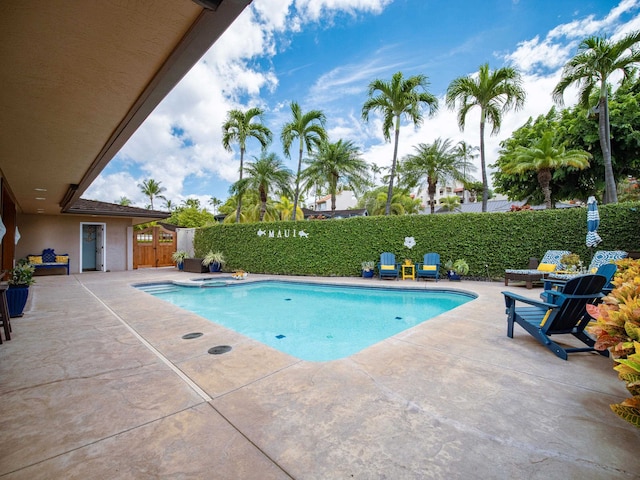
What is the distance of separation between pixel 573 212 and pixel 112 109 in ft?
36.6

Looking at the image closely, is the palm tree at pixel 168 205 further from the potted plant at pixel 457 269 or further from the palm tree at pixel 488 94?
the potted plant at pixel 457 269

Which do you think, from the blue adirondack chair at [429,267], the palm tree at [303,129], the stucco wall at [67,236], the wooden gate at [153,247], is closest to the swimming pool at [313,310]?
the blue adirondack chair at [429,267]

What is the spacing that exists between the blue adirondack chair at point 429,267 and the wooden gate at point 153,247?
15137 mm

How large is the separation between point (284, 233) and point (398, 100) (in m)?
7.77

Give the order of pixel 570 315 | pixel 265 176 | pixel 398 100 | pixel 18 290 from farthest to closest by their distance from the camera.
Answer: pixel 265 176 < pixel 398 100 < pixel 18 290 < pixel 570 315

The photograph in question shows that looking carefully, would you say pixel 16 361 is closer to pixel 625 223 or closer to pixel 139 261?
pixel 625 223

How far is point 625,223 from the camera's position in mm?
7668

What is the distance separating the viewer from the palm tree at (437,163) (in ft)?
59.5

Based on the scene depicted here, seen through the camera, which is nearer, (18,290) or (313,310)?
(18,290)

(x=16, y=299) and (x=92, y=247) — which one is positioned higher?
(x=92, y=247)

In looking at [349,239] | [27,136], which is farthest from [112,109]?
[349,239]

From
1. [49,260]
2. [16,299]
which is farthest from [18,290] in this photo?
[49,260]

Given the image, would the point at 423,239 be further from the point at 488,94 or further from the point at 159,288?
the point at 159,288

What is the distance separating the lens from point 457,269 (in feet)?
32.2
